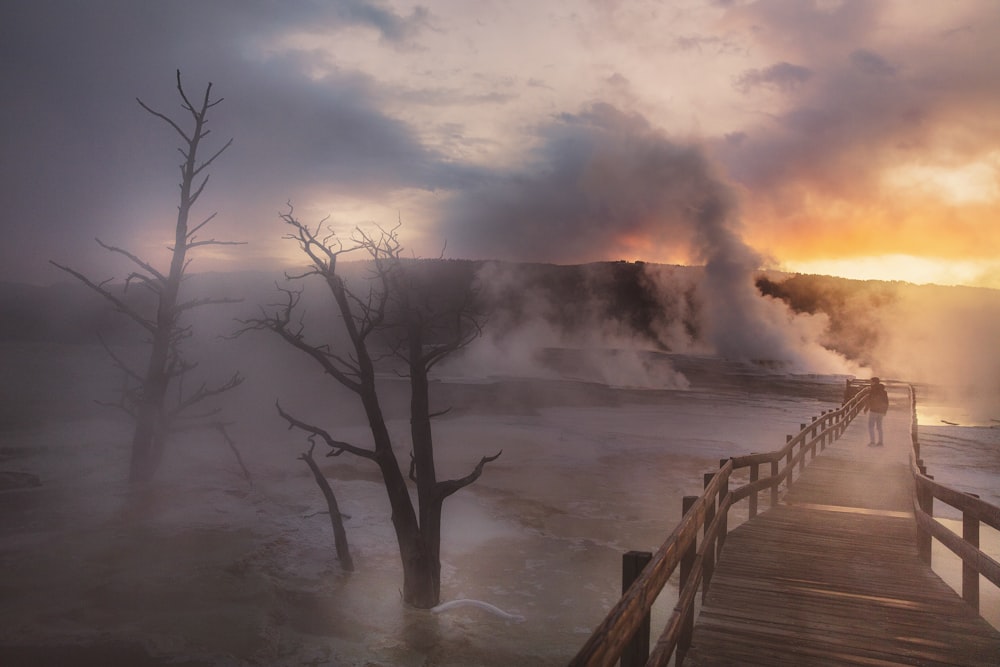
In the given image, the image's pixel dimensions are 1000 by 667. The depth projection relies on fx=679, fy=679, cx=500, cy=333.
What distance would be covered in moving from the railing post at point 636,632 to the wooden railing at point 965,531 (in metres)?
2.47

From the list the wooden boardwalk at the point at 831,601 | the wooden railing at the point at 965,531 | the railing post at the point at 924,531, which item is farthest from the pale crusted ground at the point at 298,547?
the wooden railing at the point at 965,531

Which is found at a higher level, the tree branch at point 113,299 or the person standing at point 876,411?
the tree branch at point 113,299

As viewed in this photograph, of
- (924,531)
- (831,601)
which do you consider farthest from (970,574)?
(924,531)

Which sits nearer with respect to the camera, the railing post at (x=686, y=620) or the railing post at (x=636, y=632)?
the railing post at (x=636, y=632)

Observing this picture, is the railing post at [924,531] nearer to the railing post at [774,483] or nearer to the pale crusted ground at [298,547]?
the railing post at [774,483]

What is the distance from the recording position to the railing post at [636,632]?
3502mm

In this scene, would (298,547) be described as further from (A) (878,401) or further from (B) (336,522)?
(A) (878,401)

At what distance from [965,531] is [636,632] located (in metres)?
4.23

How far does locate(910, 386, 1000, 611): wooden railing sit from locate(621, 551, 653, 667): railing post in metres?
2.47

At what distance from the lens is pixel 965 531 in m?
6.00

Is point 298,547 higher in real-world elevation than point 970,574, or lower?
lower

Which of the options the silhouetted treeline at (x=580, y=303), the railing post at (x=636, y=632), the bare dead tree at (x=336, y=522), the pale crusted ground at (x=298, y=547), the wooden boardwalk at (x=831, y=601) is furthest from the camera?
the silhouetted treeline at (x=580, y=303)

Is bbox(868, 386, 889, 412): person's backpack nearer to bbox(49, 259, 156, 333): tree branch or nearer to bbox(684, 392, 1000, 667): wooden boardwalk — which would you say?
bbox(684, 392, 1000, 667): wooden boardwalk

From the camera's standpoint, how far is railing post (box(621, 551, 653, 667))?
11.5ft
